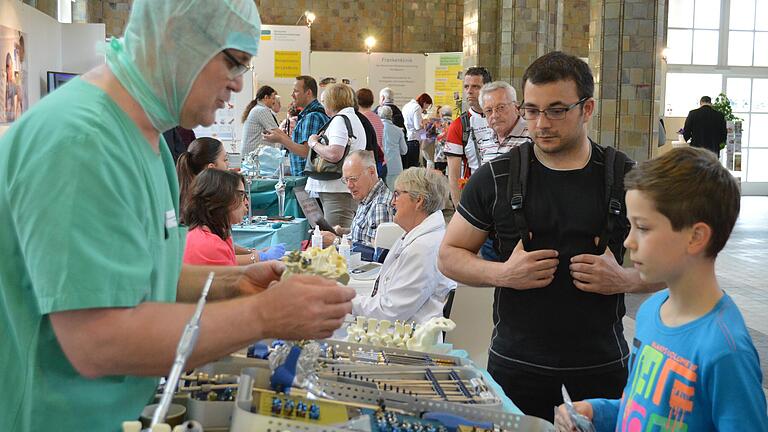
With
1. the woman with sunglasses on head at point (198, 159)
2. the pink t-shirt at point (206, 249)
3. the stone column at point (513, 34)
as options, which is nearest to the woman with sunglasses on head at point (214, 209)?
the pink t-shirt at point (206, 249)

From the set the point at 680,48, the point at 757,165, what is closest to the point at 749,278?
the point at 757,165

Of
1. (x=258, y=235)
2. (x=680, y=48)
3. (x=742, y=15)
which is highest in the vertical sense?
(x=742, y=15)

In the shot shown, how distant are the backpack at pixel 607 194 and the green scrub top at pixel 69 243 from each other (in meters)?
1.39

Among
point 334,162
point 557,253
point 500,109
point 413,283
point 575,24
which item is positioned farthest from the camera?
point 575,24

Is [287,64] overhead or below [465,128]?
overhead

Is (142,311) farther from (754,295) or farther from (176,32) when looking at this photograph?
(754,295)

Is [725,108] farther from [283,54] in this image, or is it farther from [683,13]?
[283,54]

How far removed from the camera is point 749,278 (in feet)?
29.7

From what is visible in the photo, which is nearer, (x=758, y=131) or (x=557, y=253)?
(x=557, y=253)

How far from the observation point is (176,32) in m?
1.48

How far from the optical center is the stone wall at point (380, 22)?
2220cm

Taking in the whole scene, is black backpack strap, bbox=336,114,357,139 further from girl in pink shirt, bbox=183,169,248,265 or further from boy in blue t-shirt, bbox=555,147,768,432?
boy in blue t-shirt, bbox=555,147,768,432

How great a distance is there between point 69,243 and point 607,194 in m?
1.83

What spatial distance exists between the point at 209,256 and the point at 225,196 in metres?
0.37
